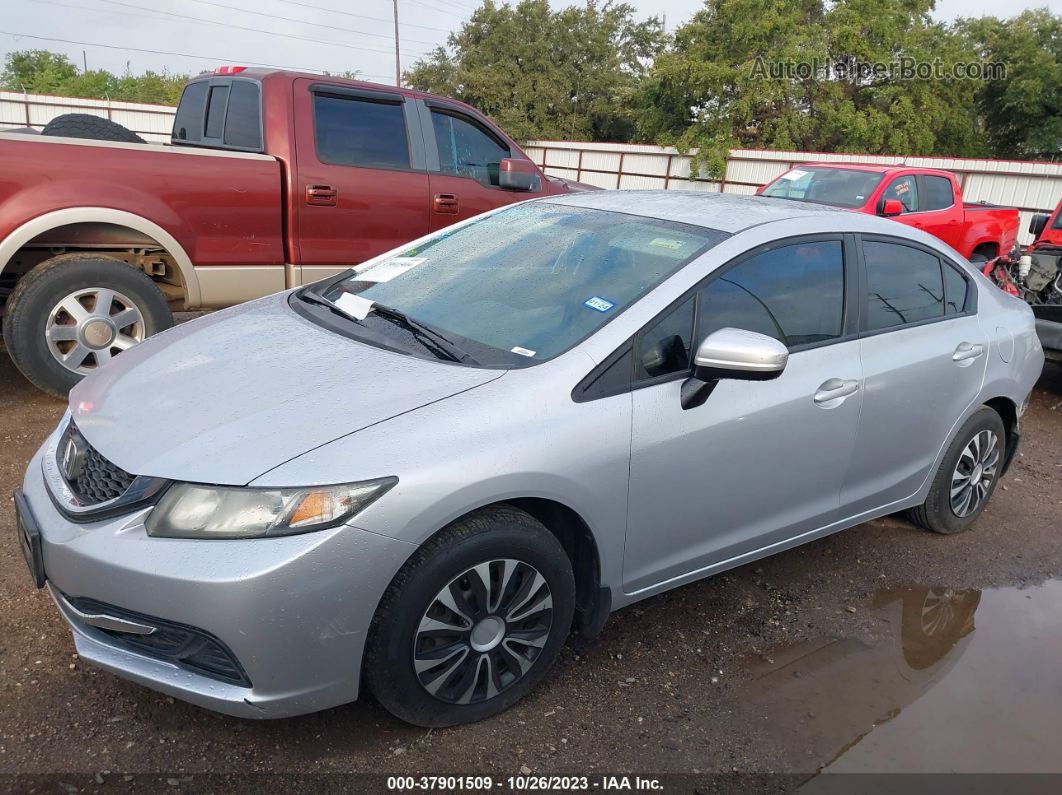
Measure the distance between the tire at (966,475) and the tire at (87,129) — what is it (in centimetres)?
512

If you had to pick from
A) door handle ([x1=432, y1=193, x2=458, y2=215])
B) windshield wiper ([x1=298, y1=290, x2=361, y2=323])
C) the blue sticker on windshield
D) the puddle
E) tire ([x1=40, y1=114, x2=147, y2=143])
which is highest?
tire ([x1=40, y1=114, x2=147, y2=143])

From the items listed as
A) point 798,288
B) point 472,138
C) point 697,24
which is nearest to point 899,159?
point 697,24

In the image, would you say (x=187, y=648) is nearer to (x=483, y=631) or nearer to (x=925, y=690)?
(x=483, y=631)

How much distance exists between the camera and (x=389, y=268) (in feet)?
12.4

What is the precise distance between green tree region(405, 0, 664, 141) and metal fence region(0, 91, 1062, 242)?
10420mm

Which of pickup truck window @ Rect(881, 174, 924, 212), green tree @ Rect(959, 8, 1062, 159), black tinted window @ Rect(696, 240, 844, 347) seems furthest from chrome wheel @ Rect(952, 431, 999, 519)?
green tree @ Rect(959, 8, 1062, 159)

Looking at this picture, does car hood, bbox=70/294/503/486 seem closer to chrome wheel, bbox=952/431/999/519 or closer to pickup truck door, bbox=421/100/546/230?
chrome wheel, bbox=952/431/999/519

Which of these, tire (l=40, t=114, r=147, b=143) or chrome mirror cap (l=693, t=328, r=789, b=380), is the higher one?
tire (l=40, t=114, r=147, b=143)

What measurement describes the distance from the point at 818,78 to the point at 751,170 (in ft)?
24.2

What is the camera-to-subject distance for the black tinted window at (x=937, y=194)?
36.4 feet

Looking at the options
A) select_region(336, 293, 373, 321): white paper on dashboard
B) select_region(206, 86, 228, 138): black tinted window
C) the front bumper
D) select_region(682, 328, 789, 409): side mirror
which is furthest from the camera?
select_region(206, 86, 228, 138): black tinted window

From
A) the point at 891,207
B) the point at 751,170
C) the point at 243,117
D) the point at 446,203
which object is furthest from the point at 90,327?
the point at 751,170

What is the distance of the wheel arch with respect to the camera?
473 cm

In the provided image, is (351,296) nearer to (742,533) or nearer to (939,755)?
(742,533)
